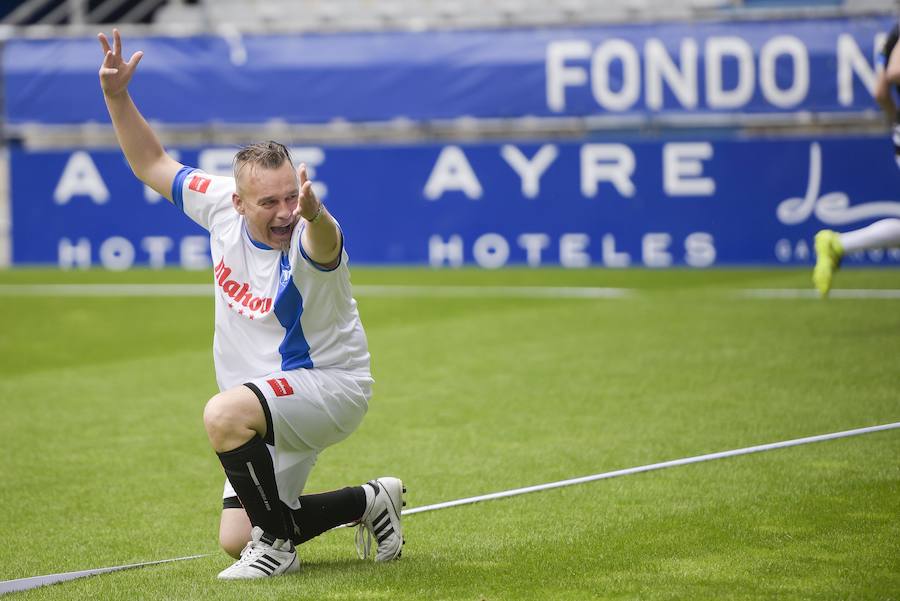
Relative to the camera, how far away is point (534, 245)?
16766mm

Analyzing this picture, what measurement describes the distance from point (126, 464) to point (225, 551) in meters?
2.09

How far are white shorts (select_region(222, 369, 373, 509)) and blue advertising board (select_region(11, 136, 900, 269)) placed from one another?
11.9m

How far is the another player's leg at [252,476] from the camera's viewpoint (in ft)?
14.9

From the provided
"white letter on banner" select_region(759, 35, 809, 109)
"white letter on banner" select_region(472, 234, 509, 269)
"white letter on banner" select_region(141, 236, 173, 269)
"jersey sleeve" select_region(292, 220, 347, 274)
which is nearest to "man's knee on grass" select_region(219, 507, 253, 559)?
"jersey sleeve" select_region(292, 220, 347, 274)

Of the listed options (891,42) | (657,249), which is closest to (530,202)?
(657,249)

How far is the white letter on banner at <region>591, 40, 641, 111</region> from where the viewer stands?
16.7 meters

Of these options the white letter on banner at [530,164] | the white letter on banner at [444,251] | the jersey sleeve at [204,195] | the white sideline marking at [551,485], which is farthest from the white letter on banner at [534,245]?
the jersey sleeve at [204,195]

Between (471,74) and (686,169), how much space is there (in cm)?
309

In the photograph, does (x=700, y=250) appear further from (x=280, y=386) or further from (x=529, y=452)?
(x=280, y=386)

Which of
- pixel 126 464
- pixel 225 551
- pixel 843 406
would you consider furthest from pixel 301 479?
pixel 843 406

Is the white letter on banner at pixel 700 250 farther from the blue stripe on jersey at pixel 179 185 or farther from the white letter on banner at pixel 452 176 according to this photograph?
the blue stripe on jersey at pixel 179 185

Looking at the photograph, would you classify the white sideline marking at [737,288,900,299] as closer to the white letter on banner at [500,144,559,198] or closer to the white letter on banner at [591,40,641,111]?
the white letter on banner at [500,144,559,198]

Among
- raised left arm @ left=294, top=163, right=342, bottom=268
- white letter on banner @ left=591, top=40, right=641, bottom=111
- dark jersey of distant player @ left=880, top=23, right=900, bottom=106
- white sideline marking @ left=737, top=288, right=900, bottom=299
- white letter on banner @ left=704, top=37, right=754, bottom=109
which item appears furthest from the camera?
white letter on banner @ left=591, top=40, right=641, bottom=111

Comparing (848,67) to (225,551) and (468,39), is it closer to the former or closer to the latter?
(468,39)
